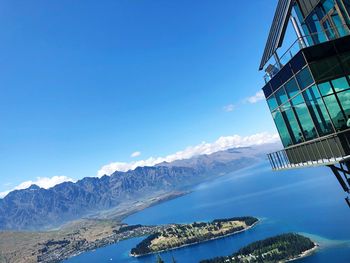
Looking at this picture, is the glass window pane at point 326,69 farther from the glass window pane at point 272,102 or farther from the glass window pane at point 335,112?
the glass window pane at point 272,102

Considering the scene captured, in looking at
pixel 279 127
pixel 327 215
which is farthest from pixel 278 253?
pixel 279 127

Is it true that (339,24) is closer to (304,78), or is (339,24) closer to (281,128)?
(304,78)

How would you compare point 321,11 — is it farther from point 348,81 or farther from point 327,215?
point 327,215

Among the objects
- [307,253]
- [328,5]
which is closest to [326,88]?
[328,5]

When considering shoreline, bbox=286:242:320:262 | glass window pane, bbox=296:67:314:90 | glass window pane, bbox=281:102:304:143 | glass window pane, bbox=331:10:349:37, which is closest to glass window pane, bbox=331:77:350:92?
glass window pane, bbox=296:67:314:90

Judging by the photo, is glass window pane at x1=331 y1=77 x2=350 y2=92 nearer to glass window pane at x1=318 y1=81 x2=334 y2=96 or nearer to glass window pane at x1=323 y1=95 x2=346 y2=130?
glass window pane at x1=318 y1=81 x2=334 y2=96

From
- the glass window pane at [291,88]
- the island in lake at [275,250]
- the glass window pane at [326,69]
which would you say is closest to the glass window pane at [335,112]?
the glass window pane at [326,69]
